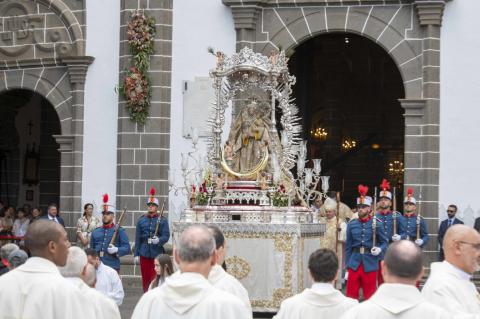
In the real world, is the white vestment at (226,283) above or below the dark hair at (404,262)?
below

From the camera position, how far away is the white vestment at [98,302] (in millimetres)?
7270

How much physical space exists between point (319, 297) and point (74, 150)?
14973 mm

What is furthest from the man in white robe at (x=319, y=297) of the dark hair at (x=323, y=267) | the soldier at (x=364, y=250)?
the soldier at (x=364, y=250)

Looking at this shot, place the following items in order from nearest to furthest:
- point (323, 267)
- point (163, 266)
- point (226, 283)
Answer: point (323, 267) → point (226, 283) → point (163, 266)

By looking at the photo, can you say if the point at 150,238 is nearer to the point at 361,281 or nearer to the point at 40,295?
the point at 361,281

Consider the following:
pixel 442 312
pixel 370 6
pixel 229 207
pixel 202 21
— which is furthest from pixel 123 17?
pixel 442 312

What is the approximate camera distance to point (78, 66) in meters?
21.7

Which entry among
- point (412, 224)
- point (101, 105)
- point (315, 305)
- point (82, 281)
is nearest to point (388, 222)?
point (412, 224)

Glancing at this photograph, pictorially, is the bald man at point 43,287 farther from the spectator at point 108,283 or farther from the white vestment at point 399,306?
the spectator at point 108,283

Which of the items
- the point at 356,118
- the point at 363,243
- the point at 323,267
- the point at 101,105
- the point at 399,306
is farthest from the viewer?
the point at 356,118

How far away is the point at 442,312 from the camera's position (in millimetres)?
6008

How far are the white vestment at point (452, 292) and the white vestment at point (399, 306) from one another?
689mm

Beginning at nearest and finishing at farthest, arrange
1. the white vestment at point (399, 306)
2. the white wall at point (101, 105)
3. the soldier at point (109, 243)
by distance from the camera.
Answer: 1. the white vestment at point (399, 306)
2. the soldier at point (109, 243)
3. the white wall at point (101, 105)

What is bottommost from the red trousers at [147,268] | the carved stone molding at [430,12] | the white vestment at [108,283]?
the red trousers at [147,268]
